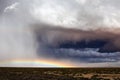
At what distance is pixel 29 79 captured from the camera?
60.0m

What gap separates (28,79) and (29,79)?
261 millimetres

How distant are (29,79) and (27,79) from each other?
0.51 metres

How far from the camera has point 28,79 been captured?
196 ft

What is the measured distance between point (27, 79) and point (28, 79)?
0.84ft

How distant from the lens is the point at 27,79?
59.9 meters
